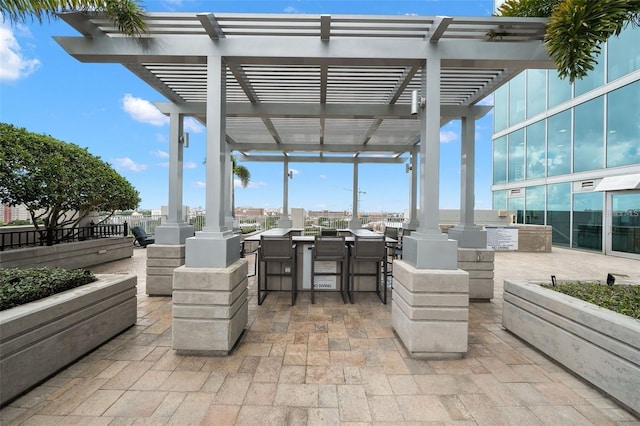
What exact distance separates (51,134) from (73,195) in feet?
5.10

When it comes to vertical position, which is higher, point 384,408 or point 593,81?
point 593,81

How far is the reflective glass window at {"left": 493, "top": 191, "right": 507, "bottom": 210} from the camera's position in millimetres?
15801

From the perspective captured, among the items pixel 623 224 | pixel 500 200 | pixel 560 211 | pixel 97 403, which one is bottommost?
pixel 97 403

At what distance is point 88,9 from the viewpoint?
2971 millimetres

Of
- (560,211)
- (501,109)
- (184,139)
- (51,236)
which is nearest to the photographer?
(184,139)

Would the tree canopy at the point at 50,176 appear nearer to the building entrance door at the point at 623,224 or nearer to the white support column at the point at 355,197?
the white support column at the point at 355,197

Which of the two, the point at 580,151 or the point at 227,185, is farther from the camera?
the point at 580,151

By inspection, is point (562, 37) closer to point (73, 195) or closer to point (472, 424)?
point (472, 424)

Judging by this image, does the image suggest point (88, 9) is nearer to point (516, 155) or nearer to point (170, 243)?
point (170, 243)

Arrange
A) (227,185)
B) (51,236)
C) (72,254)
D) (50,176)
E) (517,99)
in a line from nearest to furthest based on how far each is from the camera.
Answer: (227,185) → (50,176) → (51,236) → (72,254) → (517,99)

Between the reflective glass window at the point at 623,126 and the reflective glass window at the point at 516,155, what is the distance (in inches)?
164

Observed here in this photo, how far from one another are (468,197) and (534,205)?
38.4 ft

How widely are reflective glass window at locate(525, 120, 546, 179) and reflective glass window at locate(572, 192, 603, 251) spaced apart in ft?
7.28

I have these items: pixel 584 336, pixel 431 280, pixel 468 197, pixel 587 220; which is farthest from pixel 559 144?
pixel 431 280
